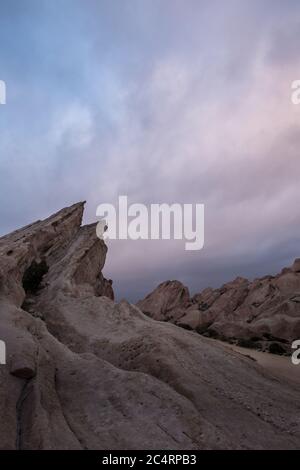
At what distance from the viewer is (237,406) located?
1677cm

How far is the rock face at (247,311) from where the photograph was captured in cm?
5269

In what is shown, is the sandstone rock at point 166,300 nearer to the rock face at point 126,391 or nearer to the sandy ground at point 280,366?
the sandy ground at point 280,366

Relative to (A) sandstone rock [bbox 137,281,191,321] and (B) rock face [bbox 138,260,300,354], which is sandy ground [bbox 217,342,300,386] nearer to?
(B) rock face [bbox 138,260,300,354]

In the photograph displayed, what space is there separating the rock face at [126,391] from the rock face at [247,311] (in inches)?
1080

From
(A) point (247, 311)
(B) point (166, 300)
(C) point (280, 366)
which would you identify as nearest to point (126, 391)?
(C) point (280, 366)

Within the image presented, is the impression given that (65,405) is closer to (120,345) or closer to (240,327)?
(120,345)

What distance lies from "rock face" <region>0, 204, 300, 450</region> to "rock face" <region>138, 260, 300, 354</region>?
27444 millimetres

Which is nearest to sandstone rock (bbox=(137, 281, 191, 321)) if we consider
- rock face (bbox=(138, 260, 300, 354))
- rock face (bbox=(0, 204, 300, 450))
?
rock face (bbox=(138, 260, 300, 354))

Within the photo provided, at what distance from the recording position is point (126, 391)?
642 inches

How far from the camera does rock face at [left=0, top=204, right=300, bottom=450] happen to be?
13219 millimetres

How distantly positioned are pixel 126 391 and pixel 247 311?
67.2 m
